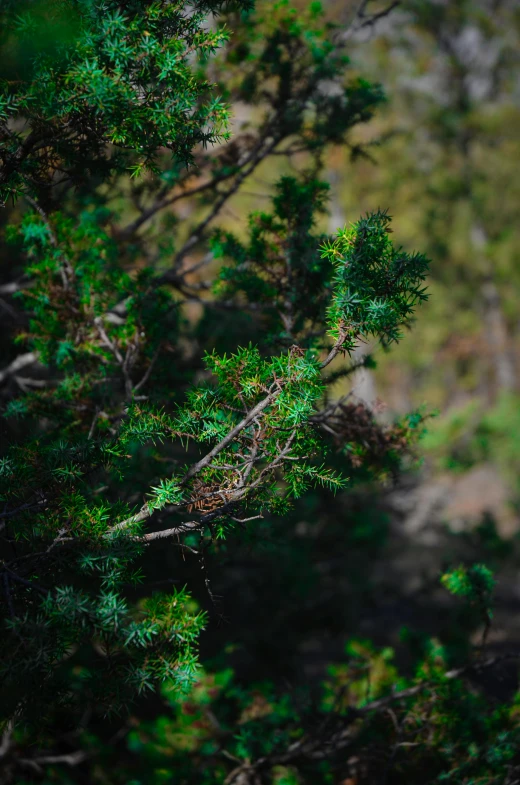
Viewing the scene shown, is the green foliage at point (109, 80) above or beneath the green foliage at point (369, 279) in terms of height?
above

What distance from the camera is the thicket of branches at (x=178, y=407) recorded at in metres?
2.29

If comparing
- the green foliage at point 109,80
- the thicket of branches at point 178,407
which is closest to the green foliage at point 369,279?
the thicket of branches at point 178,407

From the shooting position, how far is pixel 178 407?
2.46 m

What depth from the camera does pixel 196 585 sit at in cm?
520

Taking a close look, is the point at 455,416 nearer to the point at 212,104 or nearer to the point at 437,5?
the point at 212,104

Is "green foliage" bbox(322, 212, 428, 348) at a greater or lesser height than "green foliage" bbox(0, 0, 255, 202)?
lesser

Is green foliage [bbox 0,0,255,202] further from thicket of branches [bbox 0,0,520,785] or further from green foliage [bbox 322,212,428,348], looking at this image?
green foliage [bbox 322,212,428,348]

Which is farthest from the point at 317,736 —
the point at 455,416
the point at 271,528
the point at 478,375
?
the point at 478,375

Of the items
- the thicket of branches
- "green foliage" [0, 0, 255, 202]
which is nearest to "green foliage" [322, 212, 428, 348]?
the thicket of branches

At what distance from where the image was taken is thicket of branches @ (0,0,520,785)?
7.53 ft

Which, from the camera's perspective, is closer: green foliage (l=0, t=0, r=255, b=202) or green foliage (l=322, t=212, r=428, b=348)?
green foliage (l=322, t=212, r=428, b=348)

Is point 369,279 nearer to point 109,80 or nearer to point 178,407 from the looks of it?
point 178,407

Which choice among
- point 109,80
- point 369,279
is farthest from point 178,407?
point 109,80

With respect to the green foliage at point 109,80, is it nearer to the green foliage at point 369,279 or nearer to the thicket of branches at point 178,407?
the thicket of branches at point 178,407
